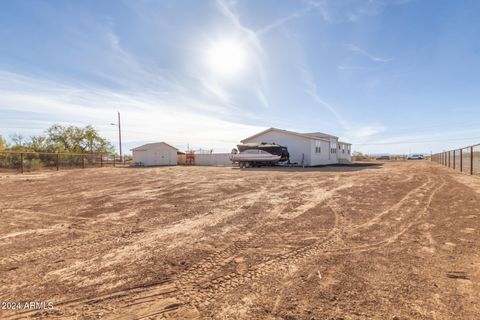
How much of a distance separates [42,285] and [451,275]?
468cm

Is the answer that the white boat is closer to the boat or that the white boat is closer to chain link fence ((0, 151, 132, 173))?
the boat

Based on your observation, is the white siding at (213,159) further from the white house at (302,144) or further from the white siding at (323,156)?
the white siding at (323,156)

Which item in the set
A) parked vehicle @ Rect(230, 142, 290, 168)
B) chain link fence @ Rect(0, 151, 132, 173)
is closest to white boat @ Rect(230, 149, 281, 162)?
parked vehicle @ Rect(230, 142, 290, 168)

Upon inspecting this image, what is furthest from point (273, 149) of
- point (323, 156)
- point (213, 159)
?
point (213, 159)

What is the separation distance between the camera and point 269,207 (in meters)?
6.73

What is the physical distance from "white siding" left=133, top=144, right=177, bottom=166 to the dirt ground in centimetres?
3061

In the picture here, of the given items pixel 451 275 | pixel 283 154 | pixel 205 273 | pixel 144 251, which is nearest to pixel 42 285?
pixel 144 251

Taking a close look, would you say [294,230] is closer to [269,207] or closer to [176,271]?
[269,207]

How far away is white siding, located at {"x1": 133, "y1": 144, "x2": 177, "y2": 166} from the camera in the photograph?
3684 centimetres

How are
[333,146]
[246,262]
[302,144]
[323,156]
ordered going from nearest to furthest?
[246,262]
[302,144]
[323,156]
[333,146]

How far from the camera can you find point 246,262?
134 inches

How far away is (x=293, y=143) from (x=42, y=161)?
23677 millimetres

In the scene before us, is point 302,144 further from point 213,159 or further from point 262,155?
point 213,159

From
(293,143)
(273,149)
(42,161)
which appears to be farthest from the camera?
(293,143)
